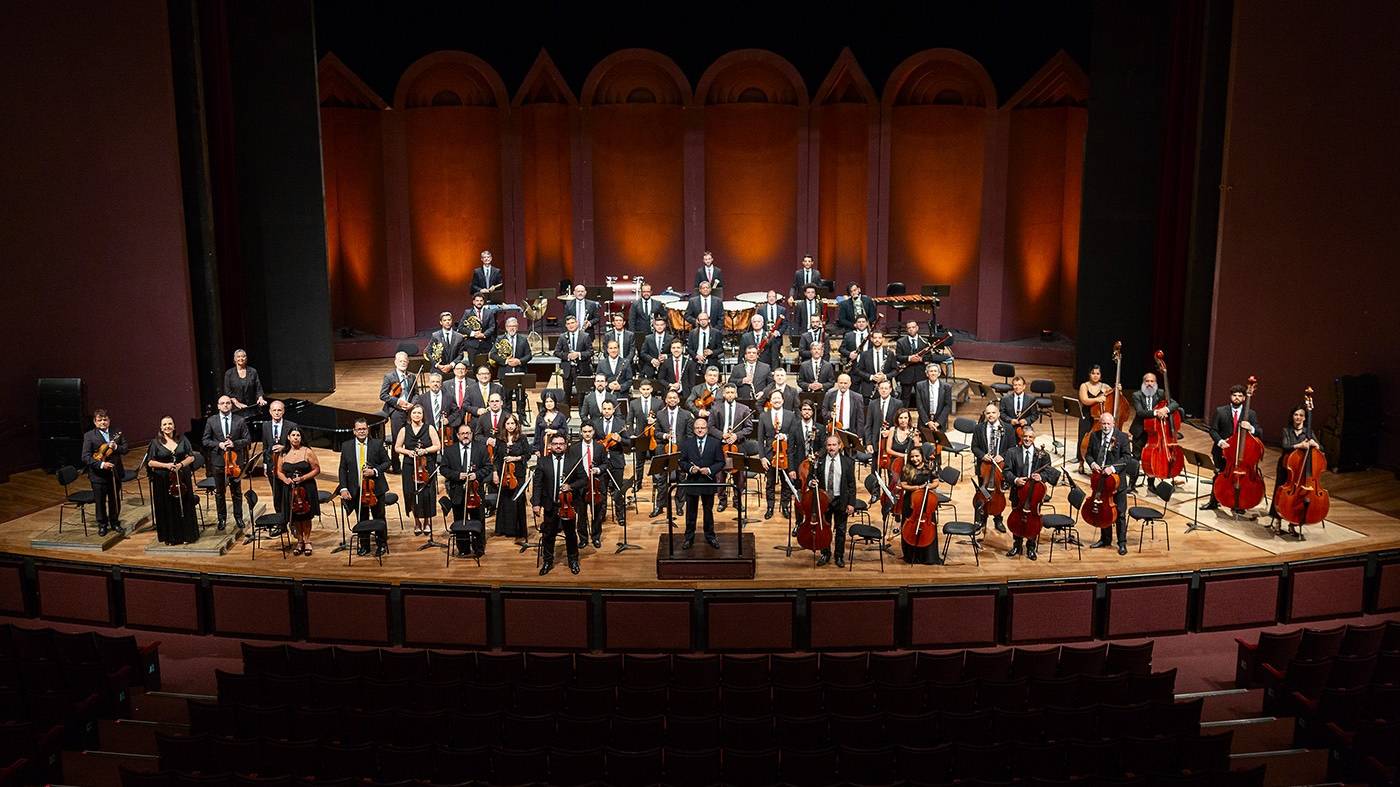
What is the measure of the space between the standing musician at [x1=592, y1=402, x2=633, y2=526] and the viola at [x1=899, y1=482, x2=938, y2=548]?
2434 mm

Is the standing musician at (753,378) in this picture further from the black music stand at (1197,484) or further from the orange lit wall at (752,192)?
the orange lit wall at (752,192)

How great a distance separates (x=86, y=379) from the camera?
→ 14.3 meters

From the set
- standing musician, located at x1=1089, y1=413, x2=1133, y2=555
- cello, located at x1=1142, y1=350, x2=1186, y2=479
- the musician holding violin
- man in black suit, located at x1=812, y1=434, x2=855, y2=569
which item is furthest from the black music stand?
the musician holding violin

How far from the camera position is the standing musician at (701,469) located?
420 inches

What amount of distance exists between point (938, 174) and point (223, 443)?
1142 centimetres

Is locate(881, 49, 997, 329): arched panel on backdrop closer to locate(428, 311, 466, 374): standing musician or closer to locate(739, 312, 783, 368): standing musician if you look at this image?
locate(739, 312, 783, 368): standing musician

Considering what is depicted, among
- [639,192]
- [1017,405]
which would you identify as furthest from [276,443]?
[639,192]

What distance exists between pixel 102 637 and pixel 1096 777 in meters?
6.82

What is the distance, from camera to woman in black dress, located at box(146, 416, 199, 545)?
36.2 feet

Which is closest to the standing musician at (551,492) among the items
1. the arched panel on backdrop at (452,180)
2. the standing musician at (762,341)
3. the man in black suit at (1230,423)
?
the standing musician at (762,341)

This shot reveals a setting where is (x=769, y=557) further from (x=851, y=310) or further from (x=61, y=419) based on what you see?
(x=61, y=419)

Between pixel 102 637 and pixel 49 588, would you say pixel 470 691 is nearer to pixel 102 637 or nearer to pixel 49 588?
pixel 102 637

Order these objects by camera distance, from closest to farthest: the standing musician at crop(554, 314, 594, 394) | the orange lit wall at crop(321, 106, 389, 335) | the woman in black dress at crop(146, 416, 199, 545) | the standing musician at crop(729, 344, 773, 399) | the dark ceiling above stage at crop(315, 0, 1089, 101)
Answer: the woman in black dress at crop(146, 416, 199, 545) < the standing musician at crop(729, 344, 773, 399) < the standing musician at crop(554, 314, 594, 394) < the dark ceiling above stage at crop(315, 0, 1089, 101) < the orange lit wall at crop(321, 106, 389, 335)

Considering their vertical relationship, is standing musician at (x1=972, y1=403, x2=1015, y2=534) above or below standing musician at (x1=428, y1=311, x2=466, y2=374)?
below
